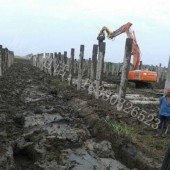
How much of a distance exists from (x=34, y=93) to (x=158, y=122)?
541 cm

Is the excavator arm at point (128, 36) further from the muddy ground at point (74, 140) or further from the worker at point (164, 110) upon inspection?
the worker at point (164, 110)

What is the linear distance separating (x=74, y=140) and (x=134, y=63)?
14.7 m

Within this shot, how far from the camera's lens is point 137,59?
68.4 ft

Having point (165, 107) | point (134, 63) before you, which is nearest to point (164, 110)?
point (165, 107)

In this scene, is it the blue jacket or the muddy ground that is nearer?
the muddy ground

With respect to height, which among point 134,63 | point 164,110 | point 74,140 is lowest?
point 74,140

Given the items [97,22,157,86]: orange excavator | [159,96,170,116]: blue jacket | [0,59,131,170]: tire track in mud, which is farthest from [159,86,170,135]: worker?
[97,22,157,86]: orange excavator

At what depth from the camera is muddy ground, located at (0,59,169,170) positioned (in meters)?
5.74

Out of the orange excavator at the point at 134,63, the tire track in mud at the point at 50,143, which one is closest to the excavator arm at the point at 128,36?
the orange excavator at the point at 134,63

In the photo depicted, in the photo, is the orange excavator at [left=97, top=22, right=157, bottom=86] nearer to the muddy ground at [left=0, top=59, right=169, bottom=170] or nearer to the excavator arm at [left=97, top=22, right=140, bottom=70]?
the excavator arm at [left=97, top=22, right=140, bottom=70]

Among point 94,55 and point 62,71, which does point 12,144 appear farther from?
point 62,71

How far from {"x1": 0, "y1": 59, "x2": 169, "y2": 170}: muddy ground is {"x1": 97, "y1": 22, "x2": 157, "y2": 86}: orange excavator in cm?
880

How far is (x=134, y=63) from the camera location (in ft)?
68.8

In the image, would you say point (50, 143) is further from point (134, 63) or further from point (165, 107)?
point (134, 63)
